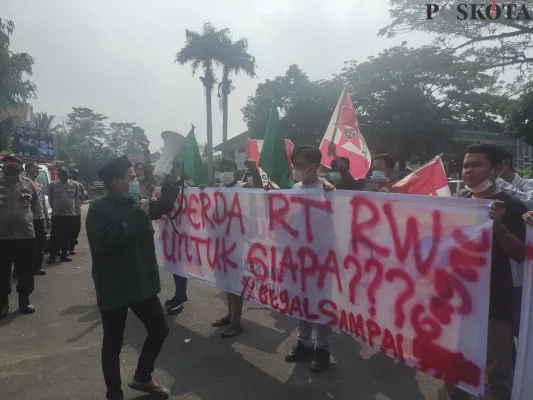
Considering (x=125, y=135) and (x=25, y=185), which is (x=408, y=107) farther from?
(x=125, y=135)

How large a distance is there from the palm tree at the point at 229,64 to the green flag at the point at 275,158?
29317 mm

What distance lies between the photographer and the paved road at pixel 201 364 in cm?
335

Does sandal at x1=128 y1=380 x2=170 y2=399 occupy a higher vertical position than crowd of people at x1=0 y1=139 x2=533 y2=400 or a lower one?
lower

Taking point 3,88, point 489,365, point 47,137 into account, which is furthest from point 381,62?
point 489,365

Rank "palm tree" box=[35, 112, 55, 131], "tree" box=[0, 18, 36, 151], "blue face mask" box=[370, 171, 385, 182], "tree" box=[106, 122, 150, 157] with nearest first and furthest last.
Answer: "blue face mask" box=[370, 171, 385, 182], "tree" box=[0, 18, 36, 151], "palm tree" box=[35, 112, 55, 131], "tree" box=[106, 122, 150, 157]

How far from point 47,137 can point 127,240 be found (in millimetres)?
18379

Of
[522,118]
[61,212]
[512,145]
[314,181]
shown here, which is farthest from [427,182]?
[512,145]

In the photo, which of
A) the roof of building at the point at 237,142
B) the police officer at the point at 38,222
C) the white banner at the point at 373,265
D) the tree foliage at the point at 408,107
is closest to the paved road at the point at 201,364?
the white banner at the point at 373,265

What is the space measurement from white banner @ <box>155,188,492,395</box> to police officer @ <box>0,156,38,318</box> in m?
2.40

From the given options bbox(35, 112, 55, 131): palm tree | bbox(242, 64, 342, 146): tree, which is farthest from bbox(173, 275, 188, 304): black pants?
bbox(35, 112, 55, 131): palm tree

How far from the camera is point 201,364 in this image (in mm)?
3846

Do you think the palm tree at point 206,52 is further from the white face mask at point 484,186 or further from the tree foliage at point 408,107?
the white face mask at point 484,186

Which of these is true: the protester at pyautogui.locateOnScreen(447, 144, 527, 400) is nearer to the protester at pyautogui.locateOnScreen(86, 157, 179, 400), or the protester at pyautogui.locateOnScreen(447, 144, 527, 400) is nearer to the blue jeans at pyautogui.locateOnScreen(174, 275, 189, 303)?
the protester at pyautogui.locateOnScreen(86, 157, 179, 400)

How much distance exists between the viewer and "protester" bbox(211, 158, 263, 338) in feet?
14.9
